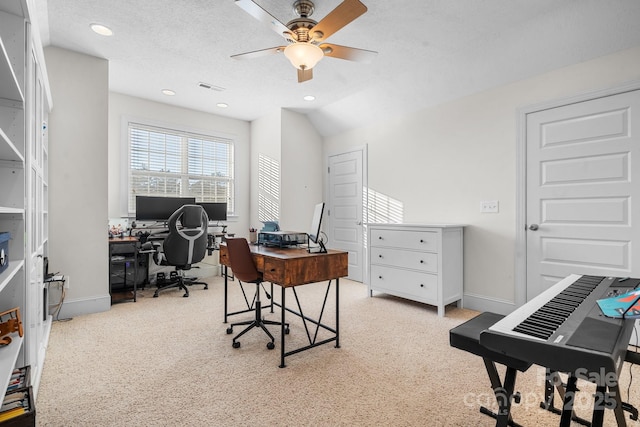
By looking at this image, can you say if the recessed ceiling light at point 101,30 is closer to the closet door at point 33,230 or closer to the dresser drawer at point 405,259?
the closet door at point 33,230

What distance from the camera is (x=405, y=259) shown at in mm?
3684

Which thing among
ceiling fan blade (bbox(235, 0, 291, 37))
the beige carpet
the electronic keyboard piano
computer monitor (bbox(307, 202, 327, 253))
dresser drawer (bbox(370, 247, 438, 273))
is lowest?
the beige carpet

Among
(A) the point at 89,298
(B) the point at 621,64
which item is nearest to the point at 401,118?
(B) the point at 621,64

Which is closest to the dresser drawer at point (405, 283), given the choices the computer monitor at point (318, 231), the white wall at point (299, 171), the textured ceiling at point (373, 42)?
the computer monitor at point (318, 231)

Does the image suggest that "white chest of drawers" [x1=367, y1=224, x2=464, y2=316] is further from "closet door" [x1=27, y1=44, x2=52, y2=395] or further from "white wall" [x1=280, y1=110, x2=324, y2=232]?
"closet door" [x1=27, y1=44, x2=52, y2=395]

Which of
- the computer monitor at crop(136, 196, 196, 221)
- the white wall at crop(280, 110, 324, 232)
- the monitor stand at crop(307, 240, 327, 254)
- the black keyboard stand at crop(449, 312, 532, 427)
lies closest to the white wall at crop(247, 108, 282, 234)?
the white wall at crop(280, 110, 324, 232)

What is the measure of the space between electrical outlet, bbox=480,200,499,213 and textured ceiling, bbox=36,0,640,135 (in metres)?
1.27

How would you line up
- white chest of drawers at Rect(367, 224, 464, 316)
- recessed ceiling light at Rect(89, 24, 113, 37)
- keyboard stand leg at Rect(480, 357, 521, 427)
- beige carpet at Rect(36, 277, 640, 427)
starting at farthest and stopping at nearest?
white chest of drawers at Rect(367, 224, 464, 316) → recessed ceiling light at Rect(89, 24, 113, 37) → beige carpet at Rect(36, 277, 640, 427) → keyboard stand leg at Rect(480, 357, 521, 427)

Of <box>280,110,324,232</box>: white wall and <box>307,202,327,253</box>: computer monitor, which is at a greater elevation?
<box>280,110,324,232</box>: white wall

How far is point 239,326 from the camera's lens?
10.0ft

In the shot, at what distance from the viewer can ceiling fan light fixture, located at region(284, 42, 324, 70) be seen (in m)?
2.28

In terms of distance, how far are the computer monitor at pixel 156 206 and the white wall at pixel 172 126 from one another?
34 cm

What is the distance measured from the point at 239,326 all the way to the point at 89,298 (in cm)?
177

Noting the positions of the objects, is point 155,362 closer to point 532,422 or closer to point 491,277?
point 532,422
